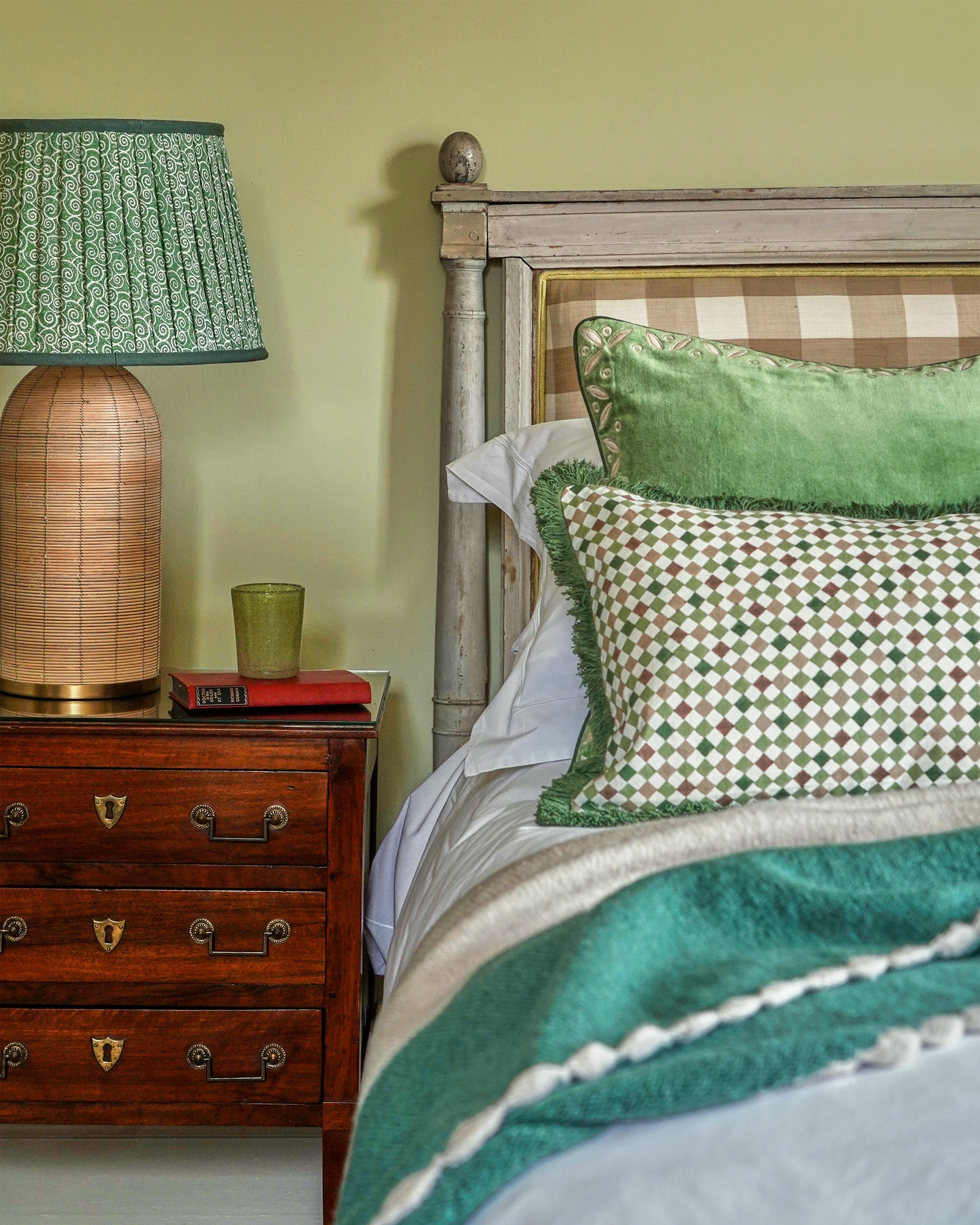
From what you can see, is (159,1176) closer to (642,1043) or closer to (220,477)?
(220,477)

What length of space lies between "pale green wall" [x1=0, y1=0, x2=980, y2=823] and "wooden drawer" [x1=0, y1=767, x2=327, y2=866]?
0.67 m

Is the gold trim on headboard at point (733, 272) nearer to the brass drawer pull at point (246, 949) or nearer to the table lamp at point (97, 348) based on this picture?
the table lamp at point (97, 348)

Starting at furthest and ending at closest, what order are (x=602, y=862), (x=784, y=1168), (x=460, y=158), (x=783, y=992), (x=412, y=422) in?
(x=412, y=422)
(x=460, y=158)
(x=602, y=862)
(x=783, y=992)
(x=784, y=1168)

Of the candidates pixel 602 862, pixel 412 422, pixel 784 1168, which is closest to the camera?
pixel 784 1168

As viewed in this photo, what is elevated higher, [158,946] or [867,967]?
[867,967]

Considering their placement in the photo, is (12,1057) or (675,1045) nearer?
(675,1045)

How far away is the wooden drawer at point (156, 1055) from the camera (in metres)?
1.53

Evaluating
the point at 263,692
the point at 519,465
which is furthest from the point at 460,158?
the point at 263,692

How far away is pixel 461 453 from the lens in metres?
1.88

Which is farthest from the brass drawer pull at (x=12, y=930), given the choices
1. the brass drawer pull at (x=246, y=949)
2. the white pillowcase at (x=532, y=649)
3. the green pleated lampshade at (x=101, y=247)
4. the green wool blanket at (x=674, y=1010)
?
the green wool blanket at (x=674, y=1010)

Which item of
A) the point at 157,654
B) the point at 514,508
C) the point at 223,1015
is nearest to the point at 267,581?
the point at 157,654

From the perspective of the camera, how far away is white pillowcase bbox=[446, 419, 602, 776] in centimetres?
148

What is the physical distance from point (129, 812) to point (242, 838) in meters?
0.14

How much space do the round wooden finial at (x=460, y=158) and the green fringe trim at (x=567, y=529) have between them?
0.64m
